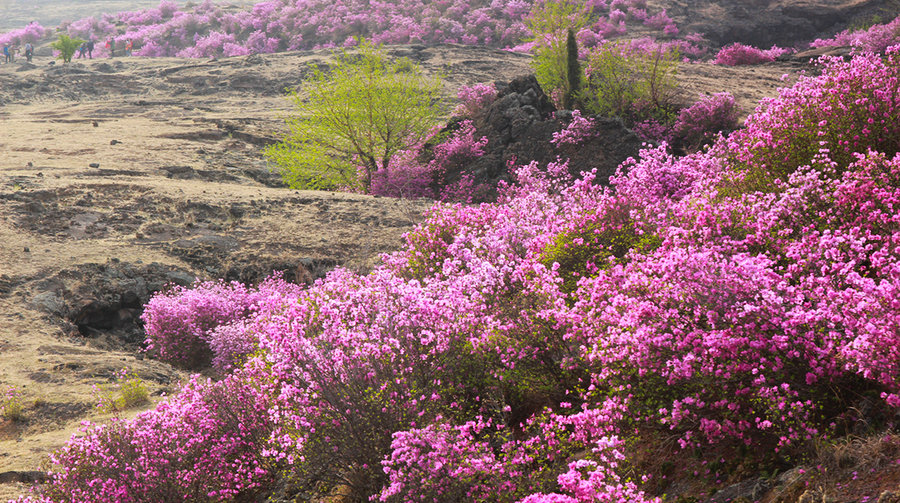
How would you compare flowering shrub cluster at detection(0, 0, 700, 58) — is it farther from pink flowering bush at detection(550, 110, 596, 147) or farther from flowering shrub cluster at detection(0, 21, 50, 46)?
pink flowering bush at detection(550, 110, 596, 147)

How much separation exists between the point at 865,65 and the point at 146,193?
1444 centimetres

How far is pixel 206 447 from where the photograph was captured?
6219mm

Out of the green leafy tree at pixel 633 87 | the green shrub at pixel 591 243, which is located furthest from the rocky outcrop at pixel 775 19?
the green shrub at pixel 591 243

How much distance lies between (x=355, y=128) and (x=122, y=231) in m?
8.53

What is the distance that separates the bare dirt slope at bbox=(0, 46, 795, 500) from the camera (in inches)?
342

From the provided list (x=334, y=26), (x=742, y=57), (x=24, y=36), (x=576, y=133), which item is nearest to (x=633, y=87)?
(x=576, y=133)

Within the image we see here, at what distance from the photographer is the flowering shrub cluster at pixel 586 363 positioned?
4.14 metres

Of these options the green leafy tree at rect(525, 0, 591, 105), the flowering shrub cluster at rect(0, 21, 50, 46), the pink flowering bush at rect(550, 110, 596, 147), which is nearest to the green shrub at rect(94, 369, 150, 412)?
the pink flowering bush at rect(550, 110, 596, 147)

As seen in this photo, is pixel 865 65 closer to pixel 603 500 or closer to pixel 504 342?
pixel 504 342

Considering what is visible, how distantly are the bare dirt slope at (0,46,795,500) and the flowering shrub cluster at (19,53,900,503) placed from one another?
9.26ft

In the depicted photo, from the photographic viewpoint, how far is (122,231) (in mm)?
13500

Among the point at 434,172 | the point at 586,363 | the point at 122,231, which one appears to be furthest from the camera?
the point at 434,172

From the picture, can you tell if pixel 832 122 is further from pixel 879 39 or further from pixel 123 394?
pixel 879 39

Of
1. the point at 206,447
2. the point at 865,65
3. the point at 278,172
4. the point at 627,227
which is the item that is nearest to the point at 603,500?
the point at 206,447
